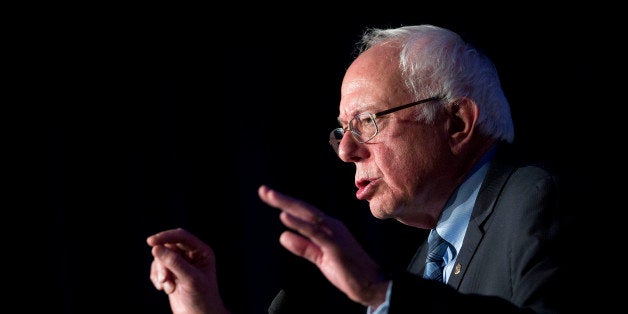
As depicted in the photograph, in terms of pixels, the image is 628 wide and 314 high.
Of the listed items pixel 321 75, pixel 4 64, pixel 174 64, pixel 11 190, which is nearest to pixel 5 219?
pixel 11 190

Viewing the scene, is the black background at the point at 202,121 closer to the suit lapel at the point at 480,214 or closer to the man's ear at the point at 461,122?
the man's ear at the point at 461,122

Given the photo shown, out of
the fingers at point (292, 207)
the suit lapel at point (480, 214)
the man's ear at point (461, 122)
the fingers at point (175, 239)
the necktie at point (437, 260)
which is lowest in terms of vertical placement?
the necktie at point (437, 260)

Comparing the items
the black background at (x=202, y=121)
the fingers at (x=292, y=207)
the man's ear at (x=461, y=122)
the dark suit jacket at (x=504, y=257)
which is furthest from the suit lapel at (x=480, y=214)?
the black background at (x=202, y=121)

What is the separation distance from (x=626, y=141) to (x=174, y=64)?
2171mm

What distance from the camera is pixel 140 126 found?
324cm

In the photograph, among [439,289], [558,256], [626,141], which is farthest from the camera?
[626,141]

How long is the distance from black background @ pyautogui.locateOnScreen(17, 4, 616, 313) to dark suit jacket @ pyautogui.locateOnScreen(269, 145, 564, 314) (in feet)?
3.81

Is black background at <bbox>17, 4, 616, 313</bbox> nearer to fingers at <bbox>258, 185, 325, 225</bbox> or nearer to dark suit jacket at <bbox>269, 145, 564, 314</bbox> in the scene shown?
dark suit jacket at <bbox>269, 145, 564, 314</bbox>

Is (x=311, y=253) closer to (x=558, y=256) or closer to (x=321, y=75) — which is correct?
(x=558, y=256)

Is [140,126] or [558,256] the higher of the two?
[140,126]

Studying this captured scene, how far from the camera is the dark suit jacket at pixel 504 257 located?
1248 millimetres

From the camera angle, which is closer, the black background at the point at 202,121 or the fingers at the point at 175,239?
the fingers at the point at 175,239

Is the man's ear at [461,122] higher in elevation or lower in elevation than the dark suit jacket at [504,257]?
higher

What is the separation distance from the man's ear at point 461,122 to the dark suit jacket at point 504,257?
11 centimetres
